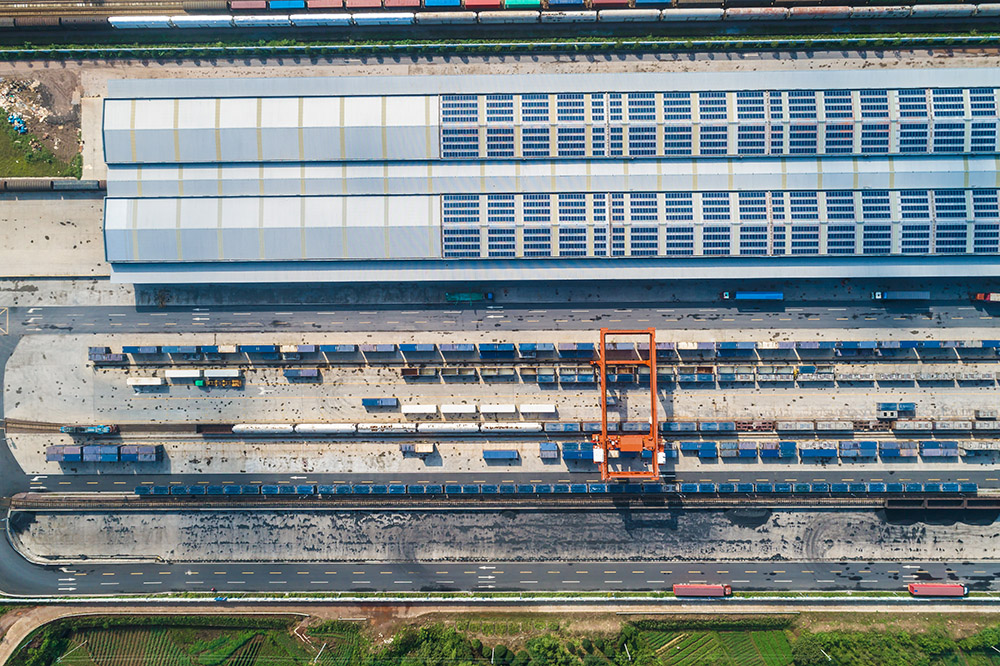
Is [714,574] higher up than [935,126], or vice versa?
[935,126]

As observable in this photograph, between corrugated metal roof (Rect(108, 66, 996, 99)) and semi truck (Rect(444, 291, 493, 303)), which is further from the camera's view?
semi truck (Rect(444, 291, 493, 303))

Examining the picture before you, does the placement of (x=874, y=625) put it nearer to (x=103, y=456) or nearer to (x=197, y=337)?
(x=197, y=337)

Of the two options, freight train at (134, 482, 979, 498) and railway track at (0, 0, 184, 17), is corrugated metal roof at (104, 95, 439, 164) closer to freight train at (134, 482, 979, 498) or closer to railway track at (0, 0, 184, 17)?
railway track at (0, 0, 184, 17)

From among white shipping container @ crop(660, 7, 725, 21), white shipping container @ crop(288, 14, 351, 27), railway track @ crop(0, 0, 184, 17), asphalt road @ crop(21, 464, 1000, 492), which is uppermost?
railway track @ crop(0, 0, 184, 17)

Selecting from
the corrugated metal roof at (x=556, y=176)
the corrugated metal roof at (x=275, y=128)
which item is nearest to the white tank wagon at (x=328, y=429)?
the corrugated metal roof at (x=556, y=176)

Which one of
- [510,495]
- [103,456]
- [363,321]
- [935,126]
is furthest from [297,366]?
[935,126]

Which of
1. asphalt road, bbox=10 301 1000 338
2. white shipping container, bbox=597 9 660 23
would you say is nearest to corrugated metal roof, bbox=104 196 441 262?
asphalt road, bbox=10 301 1000 338

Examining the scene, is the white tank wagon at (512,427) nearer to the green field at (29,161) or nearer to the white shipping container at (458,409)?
the white shipping container at (458,409)
